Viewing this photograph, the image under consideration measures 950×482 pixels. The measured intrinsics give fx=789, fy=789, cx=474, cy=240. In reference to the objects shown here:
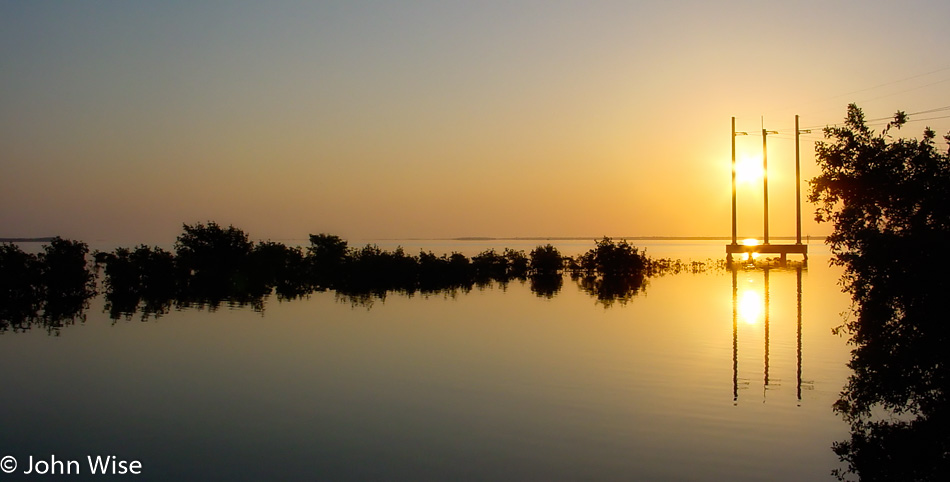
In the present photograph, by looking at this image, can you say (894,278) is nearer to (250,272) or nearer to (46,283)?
(46,283)

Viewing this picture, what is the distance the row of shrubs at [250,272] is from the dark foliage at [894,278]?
1258 inches

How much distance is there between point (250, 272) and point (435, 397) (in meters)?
46.4

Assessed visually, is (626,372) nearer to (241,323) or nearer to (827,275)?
(241,323)

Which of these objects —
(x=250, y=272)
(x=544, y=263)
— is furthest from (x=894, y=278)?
(x=544, y=263)

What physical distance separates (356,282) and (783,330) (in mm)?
40099

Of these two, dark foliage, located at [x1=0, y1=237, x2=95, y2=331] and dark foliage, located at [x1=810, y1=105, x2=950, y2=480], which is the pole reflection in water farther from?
dark foliage, located at [x1=0, y1=237, x2=95, y2=331]

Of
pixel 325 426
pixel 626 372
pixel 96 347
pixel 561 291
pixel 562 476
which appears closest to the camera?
pixel 562 476

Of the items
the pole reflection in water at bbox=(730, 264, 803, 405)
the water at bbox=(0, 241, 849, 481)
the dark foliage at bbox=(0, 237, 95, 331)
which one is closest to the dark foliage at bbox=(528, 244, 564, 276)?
the pole reflection in water at bbox=(730, 264, 803, 405)

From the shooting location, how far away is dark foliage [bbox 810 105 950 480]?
16047 mm

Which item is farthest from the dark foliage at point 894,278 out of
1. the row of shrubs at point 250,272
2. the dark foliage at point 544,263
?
Result: the dark foliage at point 544,263

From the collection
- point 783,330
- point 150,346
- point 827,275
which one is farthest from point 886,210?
point 827,275

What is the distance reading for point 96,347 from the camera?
93.4 feet

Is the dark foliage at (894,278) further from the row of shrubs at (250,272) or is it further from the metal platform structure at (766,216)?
the metal platform structure at (766,216)

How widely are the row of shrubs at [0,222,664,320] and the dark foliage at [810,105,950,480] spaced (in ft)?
105
